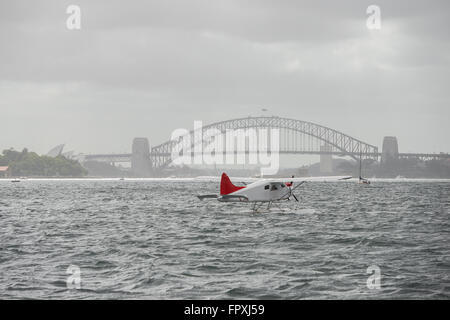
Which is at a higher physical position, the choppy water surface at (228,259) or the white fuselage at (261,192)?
the white fuselage at (261,192)

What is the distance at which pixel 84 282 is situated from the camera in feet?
38.6

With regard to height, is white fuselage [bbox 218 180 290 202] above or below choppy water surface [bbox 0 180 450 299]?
above

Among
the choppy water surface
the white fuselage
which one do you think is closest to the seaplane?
the white fuselage

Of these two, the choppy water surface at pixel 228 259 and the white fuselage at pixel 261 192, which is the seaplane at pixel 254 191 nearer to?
the white fuselage at pixel 261 192

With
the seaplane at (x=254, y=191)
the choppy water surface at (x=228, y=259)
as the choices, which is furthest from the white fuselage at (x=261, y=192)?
the choppy water surface at (x=228, y=259)

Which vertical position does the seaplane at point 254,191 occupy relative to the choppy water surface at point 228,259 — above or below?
above

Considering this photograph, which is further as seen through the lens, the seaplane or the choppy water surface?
the seaplane

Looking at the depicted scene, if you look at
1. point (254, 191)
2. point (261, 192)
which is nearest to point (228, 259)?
point (254, 191)

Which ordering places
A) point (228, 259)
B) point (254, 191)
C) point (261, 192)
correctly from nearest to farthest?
1. point (228, 259)
2. point (254, 191)
3. point (261, 192)

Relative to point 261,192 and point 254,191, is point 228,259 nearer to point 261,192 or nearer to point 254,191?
point 254,191

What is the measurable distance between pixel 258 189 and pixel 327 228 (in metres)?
7.50

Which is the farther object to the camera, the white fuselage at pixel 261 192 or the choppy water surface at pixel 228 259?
the white fuselage at pixel 261 192

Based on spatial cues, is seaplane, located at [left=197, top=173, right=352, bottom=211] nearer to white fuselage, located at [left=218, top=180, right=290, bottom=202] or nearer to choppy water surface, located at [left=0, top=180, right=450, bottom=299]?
white fuselage, located at [left=218, top=180, right=290, bottom=202]
